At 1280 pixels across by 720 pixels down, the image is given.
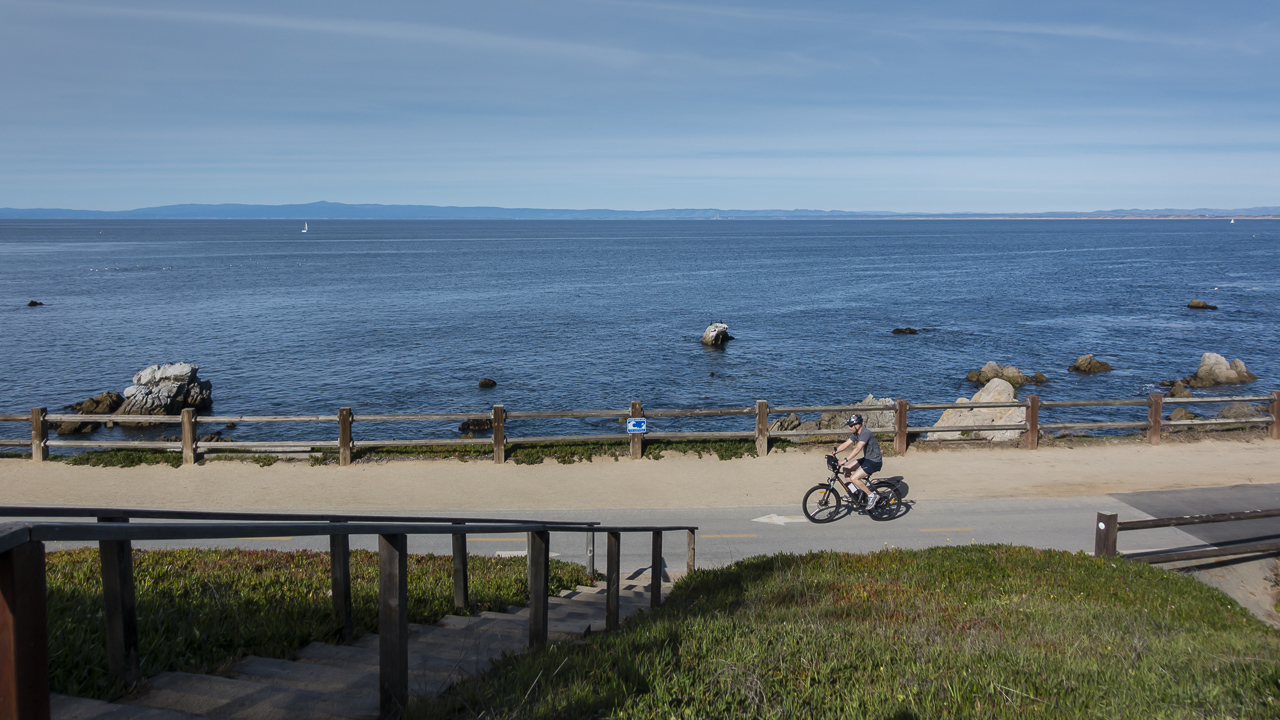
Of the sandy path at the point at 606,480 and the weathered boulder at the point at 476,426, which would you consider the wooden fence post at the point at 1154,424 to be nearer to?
the sandy path at the point at 606,480

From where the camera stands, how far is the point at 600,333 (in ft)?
178

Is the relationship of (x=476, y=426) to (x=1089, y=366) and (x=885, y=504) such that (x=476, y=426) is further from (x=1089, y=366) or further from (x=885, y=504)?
(x=1089, y=366)

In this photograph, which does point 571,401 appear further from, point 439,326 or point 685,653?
point 685,653

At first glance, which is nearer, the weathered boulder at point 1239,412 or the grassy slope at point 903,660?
the grassy slope at point 903,660

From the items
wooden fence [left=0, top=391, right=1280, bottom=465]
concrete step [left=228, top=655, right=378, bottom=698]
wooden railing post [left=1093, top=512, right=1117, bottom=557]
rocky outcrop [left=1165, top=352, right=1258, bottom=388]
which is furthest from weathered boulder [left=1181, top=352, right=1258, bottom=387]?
concrete step [left=228, top=655, right=378, bottom=698]

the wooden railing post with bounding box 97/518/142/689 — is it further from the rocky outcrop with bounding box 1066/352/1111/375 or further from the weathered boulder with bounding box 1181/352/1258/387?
the rocky outcrop with bounding box 1066/352/1111/375

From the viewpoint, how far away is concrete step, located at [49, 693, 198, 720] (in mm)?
3590

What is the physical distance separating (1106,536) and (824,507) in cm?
498

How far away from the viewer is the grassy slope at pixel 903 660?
14.4 ft

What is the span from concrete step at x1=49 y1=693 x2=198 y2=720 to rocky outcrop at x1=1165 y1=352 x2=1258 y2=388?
44856mm

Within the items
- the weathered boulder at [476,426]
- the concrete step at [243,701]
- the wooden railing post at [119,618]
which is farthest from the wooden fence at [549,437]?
the weathered boulder at [476,426]

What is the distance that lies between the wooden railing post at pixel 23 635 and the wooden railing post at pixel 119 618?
221 cm

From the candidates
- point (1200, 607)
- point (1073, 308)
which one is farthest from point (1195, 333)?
point (1200, 607)

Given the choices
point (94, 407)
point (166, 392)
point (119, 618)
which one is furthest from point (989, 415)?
point (94, 407)
